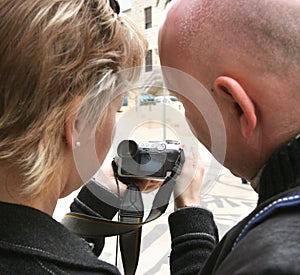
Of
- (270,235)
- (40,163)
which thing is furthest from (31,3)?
(270,235)

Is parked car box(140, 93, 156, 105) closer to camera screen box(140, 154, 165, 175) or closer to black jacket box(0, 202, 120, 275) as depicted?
camera screen box(140, 154, 165, 175)

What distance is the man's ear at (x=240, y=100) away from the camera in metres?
0.40

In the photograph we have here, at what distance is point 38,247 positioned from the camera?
425 mm

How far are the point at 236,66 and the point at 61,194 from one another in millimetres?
287

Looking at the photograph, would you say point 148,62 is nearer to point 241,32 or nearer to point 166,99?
point 166,99

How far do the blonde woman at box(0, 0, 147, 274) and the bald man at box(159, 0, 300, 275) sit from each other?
92 mm

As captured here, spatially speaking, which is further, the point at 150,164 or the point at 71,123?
the point at 150,164

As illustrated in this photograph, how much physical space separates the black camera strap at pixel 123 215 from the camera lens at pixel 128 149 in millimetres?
72

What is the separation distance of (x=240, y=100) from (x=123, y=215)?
0.36 metres

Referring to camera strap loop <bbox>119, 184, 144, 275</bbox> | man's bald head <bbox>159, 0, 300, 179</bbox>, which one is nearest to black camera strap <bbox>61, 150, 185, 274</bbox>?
camera strap loop <bbox>119, 184, 144, 275</bbox>

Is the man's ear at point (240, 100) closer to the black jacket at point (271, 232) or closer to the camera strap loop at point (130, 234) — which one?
the black jacket at point (271, 232)

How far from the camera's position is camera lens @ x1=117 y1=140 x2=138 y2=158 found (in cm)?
62

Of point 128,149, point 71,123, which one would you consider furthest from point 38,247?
point 128,149

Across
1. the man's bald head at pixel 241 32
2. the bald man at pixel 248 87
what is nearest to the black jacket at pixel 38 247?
the bald man at pixel 248 87
